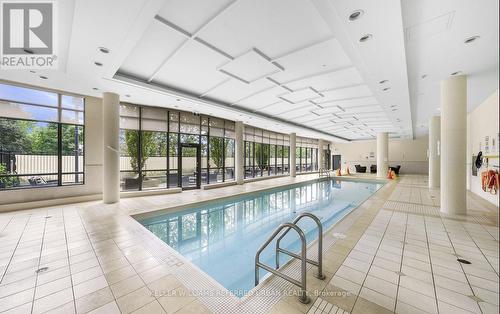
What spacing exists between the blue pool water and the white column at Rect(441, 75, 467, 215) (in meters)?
2.48

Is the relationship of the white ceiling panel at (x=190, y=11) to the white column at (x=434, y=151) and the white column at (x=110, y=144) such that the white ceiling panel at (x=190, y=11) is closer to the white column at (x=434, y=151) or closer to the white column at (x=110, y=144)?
the white column at (x=110, y=144)

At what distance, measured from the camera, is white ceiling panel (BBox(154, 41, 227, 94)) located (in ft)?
11.7

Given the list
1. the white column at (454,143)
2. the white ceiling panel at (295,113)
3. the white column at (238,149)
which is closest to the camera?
the white column at (454,143)

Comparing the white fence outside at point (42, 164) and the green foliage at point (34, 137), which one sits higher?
the green foliage at point (34, 137)

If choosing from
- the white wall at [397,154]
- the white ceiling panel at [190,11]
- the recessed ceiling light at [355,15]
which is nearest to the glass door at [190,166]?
the white ceiling panel at [190,11]

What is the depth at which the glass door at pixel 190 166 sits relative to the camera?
7773 millimetres

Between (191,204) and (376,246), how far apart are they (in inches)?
177

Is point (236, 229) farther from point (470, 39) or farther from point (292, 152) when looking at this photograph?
point (292, 152)

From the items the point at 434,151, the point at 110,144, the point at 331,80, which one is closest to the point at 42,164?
the point at 110,144

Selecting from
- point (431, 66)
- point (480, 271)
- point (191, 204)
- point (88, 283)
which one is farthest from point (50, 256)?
point (431, 66)

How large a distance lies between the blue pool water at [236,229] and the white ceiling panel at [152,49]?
3.46 meters

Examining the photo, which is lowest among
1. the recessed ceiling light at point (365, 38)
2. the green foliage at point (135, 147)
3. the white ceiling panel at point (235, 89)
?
the green foliage at point (135, 147)

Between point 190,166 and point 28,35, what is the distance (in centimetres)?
560

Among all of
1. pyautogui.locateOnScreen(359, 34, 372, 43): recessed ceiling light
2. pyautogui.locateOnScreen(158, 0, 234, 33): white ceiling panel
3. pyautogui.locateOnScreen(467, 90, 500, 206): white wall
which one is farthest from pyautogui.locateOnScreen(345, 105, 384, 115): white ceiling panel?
pyautogui.locateOnScreen(158, 0, 234, 33): white ceiling panel
